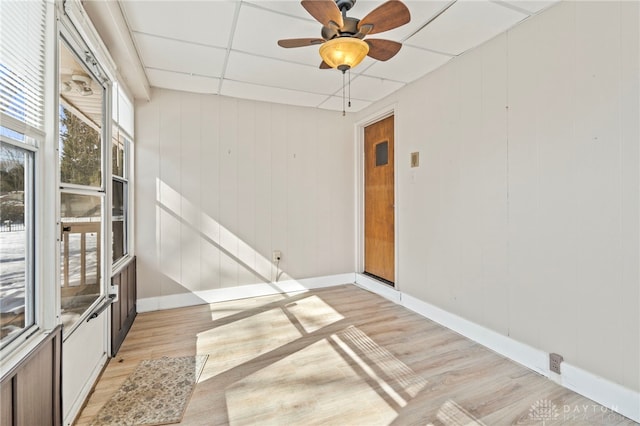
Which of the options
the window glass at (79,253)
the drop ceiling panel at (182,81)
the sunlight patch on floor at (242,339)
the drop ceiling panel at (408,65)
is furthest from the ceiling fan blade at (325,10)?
the sunlight patch on floor at (242,339)

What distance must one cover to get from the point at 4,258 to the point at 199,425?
1315mm

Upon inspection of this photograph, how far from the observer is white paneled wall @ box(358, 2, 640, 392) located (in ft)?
6.01

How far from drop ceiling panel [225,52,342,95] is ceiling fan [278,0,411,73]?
986mm

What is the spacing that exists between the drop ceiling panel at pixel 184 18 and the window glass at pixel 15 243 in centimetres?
141

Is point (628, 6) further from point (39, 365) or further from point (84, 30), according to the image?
point (39, 365)

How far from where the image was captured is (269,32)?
96.7 inches

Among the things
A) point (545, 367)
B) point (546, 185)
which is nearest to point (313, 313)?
point (545, 367)

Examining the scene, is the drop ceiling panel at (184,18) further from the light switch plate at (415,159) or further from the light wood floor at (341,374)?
the light wood floor at (341,374)

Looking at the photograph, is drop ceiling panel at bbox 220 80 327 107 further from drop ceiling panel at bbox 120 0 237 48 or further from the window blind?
the window blind

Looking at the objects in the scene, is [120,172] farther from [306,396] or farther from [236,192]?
[306,396]

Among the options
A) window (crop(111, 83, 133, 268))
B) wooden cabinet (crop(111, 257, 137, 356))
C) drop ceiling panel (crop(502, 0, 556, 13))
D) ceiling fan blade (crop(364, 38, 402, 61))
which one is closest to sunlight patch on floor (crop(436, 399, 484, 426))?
ceiling fan blade (crop(364, 38, 402, 61))

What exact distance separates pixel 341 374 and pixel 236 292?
214cm

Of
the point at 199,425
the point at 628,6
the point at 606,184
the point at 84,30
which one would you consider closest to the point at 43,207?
the point at 84,30

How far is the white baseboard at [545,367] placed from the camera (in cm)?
179
